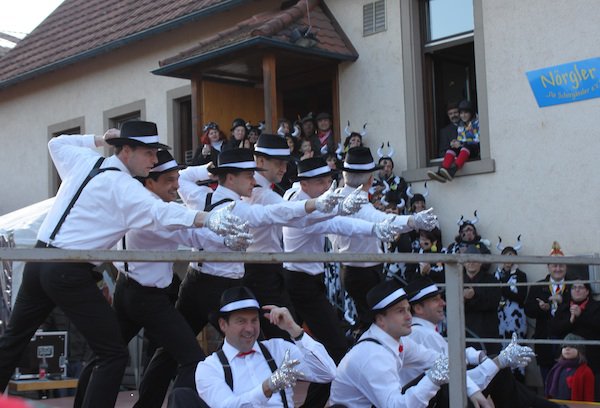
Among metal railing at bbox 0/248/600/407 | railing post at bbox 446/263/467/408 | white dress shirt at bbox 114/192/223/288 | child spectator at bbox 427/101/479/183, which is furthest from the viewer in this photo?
child spectator at bbox 427/101/479/183

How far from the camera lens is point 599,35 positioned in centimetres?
1077

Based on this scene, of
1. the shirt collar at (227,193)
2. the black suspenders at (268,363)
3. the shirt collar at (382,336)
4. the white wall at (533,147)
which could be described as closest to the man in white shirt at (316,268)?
the shirt collar at (227,193)

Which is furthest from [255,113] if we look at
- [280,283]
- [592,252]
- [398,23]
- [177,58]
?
[280,283]

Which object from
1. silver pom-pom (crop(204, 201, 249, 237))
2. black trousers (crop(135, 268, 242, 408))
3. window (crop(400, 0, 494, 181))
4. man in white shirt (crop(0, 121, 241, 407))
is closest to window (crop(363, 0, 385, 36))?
window (crop(400, 0, 494, 181))

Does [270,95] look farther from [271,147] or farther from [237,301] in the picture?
[237,301]

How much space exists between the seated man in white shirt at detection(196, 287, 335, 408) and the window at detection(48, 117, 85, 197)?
44.1ft

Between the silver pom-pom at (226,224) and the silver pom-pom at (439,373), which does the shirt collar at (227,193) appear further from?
the silver pom-pom at (439,373)

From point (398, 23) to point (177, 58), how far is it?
3.11 m

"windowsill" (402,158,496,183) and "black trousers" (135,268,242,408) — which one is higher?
"windowsill" (402,158,496,183)

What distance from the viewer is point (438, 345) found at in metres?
6.62

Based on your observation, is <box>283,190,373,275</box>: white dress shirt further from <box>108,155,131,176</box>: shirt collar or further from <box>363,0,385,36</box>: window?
<box>363,0,385,36</box>: window

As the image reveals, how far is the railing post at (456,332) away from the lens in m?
4.21

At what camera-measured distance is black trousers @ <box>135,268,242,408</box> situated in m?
6.17

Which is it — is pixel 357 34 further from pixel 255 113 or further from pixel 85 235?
pixel 85 235
